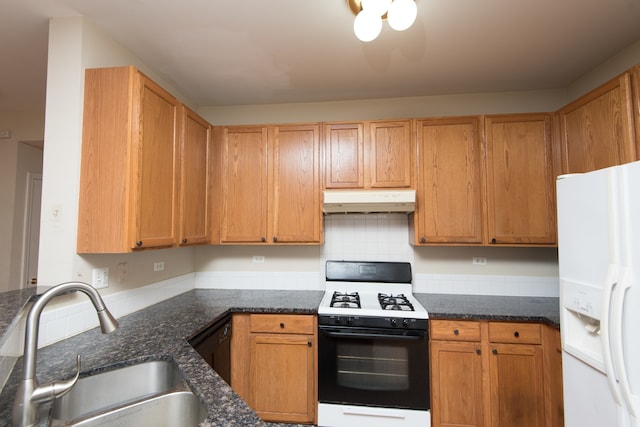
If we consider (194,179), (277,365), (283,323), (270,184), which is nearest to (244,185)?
(270,184)

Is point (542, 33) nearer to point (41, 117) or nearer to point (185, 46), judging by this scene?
point (185, 46)

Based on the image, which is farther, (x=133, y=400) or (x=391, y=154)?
(x=391, y=154)

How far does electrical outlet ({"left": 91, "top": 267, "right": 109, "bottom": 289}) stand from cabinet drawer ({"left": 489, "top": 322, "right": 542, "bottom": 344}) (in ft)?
8.03

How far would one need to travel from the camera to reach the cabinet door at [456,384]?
186 cm

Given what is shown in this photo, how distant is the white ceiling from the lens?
153cm

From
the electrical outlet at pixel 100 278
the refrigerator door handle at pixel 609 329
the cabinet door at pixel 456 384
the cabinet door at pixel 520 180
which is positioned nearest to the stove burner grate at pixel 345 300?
the cabinet door at pixel 456 384

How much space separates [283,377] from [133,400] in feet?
3.90

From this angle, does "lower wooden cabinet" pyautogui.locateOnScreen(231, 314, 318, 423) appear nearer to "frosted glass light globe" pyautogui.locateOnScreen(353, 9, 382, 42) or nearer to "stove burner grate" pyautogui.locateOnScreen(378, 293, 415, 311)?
"stove burner grate" pyautogui.locateOnScreen(378, 293, 415, 311)

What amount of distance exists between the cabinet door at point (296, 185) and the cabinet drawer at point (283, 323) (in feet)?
2.00

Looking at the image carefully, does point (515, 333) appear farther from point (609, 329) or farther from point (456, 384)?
point (609, 329)

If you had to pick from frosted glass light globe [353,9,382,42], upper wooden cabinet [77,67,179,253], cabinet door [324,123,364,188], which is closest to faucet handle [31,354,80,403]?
upper wooden cabinet [77,67,179,253]

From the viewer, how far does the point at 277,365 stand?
2.04 meters

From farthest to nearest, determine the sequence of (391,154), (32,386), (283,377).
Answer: (391,154) → (283,377) → (32,386)

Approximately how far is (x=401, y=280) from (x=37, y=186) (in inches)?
146
